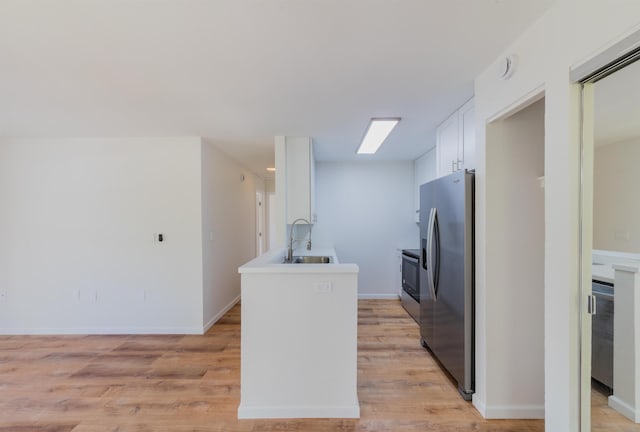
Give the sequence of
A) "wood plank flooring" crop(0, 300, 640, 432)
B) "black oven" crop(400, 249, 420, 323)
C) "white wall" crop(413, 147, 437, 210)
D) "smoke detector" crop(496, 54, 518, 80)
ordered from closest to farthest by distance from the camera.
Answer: "smoke detector" crop(496, 54, 518, 80), "wood plank flooring" crop(0, 300, 640, 432), "black oven" crop(400, 249, 420, 323), "white wall" crop(413, 147, 437, 210)

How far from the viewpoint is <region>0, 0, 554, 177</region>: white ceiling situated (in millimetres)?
1396

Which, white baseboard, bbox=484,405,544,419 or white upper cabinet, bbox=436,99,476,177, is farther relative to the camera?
white upper cabinet, bbox=436,99,476,177

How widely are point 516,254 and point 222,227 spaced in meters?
3.62

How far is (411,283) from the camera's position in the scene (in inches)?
164

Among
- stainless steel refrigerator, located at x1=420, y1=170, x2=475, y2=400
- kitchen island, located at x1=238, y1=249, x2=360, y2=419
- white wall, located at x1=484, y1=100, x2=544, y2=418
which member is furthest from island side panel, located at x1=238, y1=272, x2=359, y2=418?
white wall, located at x1=484, y1=100, x2=544, y2=418

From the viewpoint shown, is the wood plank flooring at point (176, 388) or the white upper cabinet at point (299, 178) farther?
the white upper cabinet at point (299, 178)

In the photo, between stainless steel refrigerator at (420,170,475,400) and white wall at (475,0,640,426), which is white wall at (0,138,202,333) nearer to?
stainless steel refrigerator at (420,170,475,400)

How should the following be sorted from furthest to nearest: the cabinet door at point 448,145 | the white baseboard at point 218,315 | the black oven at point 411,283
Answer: the black oven at point 411,283 < the white baseboard at point 218,315 < the cabinet door at point 448,145

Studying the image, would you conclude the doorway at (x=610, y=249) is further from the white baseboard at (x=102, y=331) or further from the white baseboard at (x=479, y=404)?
the white baseboard at (x=102, y=331)

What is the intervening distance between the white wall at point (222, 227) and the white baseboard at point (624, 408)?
3.61 metres

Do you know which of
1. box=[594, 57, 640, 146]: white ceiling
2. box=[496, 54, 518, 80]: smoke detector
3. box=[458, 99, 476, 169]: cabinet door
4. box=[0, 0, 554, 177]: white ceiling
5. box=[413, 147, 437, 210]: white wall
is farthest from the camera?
box=[413, 147, 437, 210]: white wall

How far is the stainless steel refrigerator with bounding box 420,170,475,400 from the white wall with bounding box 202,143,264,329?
105 inches

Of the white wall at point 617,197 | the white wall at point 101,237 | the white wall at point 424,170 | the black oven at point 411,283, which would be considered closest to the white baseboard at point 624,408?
the white wall at point 617,197

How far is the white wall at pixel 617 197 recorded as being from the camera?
1.17 m
